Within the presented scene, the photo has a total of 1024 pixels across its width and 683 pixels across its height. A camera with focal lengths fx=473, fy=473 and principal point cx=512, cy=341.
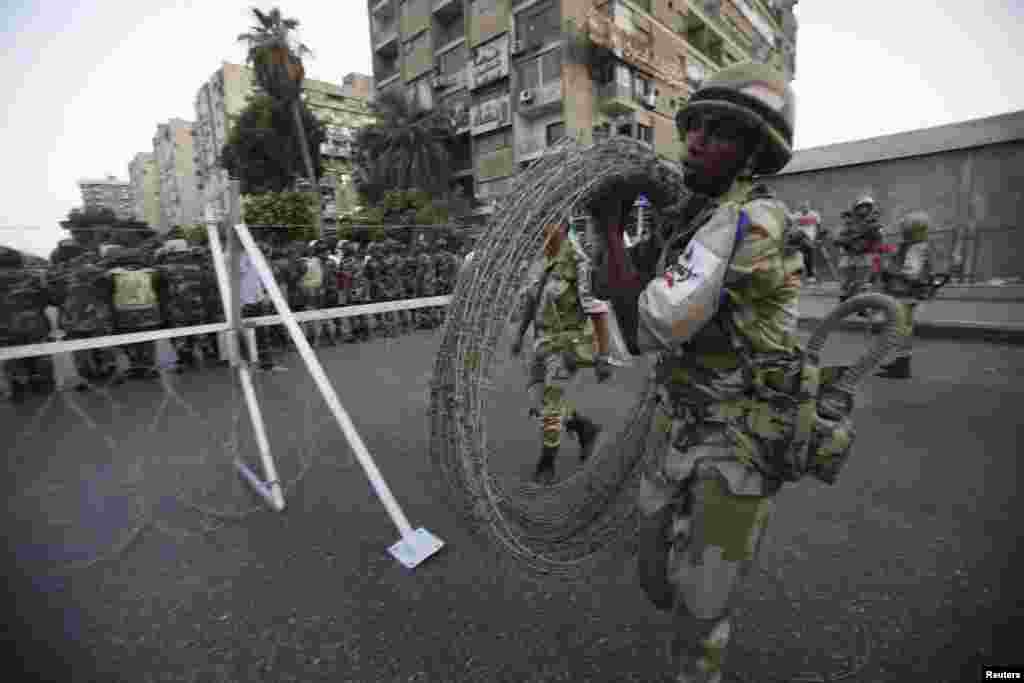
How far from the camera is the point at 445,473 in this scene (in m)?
2.01

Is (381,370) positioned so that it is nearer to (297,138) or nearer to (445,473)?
(445,473)

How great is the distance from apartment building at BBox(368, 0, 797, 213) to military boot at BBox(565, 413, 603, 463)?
20857mm

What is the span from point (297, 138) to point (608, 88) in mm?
20564

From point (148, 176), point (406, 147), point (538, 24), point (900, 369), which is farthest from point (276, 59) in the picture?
point (148, 176)

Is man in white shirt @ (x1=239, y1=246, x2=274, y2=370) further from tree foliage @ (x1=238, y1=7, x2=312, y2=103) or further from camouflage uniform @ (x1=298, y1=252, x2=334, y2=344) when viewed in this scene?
tree foliage @ (x1=238, y1=7, x2=312, y2=103)

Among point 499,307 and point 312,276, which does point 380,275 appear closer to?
point 312,276

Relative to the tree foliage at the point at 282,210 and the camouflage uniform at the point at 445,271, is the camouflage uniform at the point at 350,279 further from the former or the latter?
the tree foliage at the point at 282,210

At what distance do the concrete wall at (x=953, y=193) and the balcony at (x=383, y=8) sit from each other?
115ft

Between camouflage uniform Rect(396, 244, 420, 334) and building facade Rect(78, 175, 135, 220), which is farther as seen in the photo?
camouflage uniform Rect(396, 244, 420, 334)

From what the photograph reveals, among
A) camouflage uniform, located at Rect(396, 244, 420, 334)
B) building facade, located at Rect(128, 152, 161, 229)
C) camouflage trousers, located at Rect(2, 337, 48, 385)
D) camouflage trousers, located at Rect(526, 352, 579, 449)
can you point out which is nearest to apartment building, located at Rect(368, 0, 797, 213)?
camouflage uniform, located at Rect(396, 244, 420, 334)

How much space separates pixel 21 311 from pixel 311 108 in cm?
5598

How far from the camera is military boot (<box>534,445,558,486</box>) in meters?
3.70

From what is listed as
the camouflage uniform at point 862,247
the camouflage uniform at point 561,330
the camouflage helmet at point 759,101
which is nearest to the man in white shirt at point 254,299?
the camouflage uniform at point 561,330

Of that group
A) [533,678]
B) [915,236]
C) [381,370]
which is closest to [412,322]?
[381,370]
